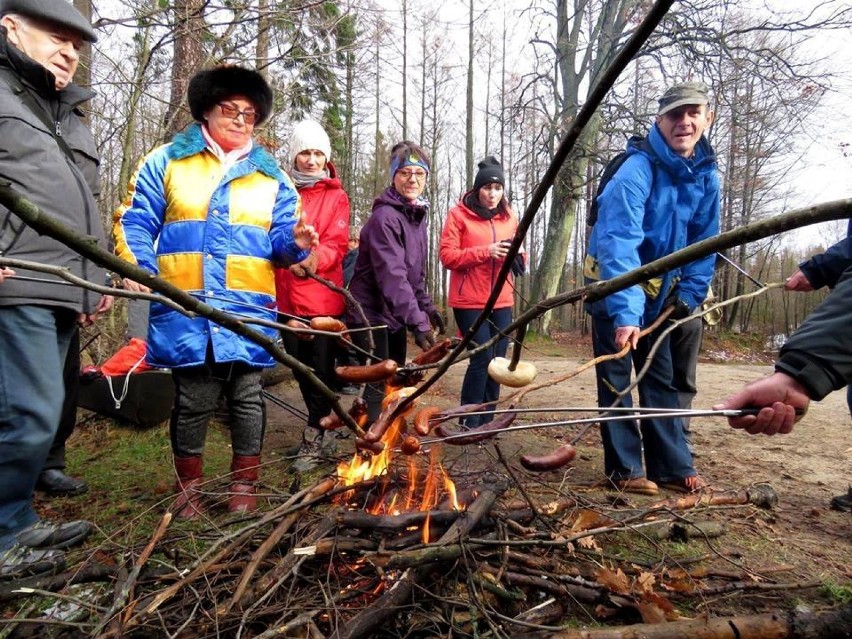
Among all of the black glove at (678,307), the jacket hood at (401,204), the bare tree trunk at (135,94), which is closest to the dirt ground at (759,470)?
the black glove at (678,307)

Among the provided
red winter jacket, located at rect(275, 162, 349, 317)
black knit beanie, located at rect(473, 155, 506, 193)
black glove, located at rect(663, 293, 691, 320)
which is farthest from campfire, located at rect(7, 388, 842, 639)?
black knit beanie, located at rect(473, 155, 506, 193)

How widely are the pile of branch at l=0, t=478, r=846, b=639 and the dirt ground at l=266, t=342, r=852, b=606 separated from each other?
1.05 ft

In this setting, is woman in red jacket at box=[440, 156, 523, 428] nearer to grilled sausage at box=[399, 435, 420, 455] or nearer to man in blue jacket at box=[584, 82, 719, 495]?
man in blue jacket at box=[584, 82, 719, 495]

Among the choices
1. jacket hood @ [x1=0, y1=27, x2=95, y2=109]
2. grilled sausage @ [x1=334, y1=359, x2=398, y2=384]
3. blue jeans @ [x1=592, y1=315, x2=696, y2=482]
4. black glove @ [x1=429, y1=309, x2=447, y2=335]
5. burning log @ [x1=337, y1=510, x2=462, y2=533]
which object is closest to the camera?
grilled sausage @ [x1=334, y1=359, x2=398, y2=384]

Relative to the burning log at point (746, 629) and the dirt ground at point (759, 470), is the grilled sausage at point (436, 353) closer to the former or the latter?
the dirt ground at point (759, 470)

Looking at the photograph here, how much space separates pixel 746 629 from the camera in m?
1.47

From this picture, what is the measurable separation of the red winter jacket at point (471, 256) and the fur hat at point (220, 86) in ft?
6.47

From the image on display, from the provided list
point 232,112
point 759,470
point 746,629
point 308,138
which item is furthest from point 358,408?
point 759,470

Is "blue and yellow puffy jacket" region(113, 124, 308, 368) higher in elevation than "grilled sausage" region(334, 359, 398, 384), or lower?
higher

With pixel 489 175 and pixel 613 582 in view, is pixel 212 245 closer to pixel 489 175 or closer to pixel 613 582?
pixel 613 582

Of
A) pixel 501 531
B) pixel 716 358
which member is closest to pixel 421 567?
pixel 501 531

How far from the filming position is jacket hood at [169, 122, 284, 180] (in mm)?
2551

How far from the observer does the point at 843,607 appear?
157 cm

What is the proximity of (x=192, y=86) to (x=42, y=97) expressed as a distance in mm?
679
